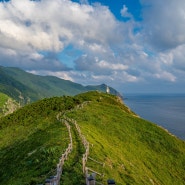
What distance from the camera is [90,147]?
3769cm

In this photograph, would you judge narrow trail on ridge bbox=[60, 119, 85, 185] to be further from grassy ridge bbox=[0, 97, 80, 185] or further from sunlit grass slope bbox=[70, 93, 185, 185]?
sunlit grass slope bbox=[70, 93, 185, 185]

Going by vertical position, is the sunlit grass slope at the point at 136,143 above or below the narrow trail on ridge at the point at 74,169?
above

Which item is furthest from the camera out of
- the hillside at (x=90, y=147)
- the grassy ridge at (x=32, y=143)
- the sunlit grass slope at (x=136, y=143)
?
the sunlit grass slope at (x=136, y=143)

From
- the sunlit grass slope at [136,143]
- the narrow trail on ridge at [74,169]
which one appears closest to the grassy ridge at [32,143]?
the narrow trail on ridge at [74,169]

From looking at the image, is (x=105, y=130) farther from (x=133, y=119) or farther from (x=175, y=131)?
(x=175, y=131)

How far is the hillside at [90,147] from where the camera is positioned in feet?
95.9

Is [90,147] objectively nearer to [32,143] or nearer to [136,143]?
[32,143]

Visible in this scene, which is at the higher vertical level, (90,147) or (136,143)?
(136,143)

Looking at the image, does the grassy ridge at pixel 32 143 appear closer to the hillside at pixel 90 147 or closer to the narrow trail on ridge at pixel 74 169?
the hillside at pixel 90 147

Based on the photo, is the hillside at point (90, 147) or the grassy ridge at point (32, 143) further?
the hillside at point (90, 147)

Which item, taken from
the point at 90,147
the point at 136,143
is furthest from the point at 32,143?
the point at 136,143

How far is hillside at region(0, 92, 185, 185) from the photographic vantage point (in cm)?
2923

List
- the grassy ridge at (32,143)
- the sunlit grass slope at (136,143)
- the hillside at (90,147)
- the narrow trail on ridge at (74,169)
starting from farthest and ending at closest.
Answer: the sunlit grass slope at (136,143) → the hillside at (90,147) → the grassy ridge at (32,143) → the narrow trail on ridge at (74,169)

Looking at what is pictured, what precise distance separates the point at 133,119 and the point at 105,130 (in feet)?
54.3
